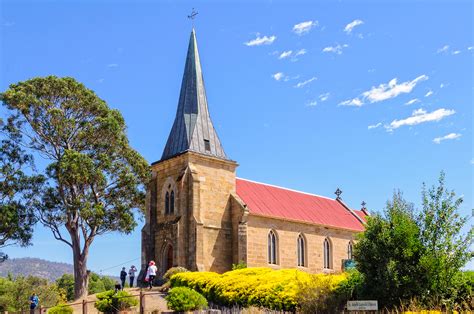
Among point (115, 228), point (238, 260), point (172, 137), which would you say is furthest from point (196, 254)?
point (172, 137)

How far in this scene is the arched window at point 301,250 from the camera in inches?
1657

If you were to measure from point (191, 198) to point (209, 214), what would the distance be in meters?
1.80

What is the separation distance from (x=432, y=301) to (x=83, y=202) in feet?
77.8

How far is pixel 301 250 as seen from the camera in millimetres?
42375

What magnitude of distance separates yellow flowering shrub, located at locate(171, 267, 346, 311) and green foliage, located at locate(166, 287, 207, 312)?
1338 millimetres

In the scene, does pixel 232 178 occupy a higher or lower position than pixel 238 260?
higher

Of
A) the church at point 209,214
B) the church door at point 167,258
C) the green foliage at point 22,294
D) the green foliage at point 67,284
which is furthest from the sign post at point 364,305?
the green foliage at point 67,284

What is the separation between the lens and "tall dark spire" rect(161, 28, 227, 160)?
1561 inches

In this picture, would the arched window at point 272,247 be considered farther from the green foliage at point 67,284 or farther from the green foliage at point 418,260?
the green foliage at point 67,284

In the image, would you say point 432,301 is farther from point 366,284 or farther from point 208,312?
point 208,312

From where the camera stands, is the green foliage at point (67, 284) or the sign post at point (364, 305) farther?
the green foliage at point (67, 284)

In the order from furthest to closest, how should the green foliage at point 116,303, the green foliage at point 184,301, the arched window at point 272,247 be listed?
the arched window at point 272,247 < the green foliage at point 116,303 < the green foliage at point 184,301

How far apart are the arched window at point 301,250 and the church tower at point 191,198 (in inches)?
242

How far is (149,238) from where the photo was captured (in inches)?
1567
